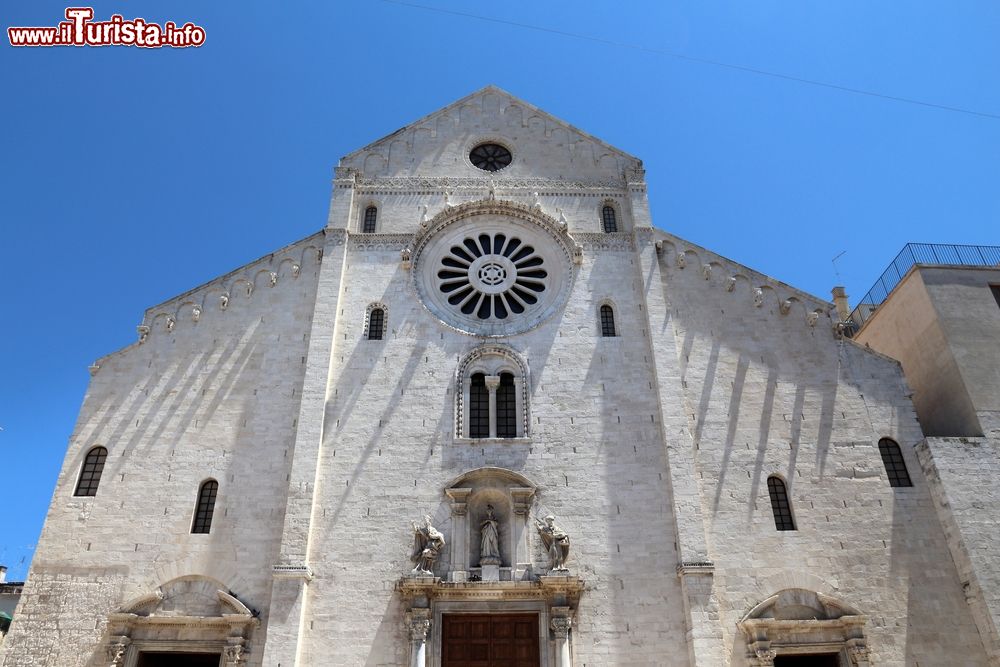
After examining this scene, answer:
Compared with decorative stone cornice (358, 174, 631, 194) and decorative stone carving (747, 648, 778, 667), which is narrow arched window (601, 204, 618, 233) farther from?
decorative stone carving (747, 648, 778, 667)

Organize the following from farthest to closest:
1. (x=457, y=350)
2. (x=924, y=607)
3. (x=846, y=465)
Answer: (x=457, y=350) < (x=846, y=465) < (x=924, y=607)

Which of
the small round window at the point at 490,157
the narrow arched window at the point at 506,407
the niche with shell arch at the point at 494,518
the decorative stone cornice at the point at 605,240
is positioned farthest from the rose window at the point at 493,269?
the niche with shell arch at the point at 494,518

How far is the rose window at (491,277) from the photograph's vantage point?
67.6 feet

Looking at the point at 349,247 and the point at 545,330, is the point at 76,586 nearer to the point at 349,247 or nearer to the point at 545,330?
the point at 349,247

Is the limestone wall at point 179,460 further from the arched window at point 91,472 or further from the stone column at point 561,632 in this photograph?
the stone column at point 561,632

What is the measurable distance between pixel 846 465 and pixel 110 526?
59.0 feet

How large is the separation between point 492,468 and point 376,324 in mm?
5428

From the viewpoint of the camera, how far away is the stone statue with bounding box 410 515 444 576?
1622 cm

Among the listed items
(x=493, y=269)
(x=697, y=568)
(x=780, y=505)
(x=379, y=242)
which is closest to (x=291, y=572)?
(x=697, y=568)

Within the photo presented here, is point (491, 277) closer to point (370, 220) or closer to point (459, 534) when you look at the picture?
point (370, 220)

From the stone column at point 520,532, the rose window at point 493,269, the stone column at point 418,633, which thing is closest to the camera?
the stone column at point 418,633

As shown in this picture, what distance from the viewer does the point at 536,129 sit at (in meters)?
23.4

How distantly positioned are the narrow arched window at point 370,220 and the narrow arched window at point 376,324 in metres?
2.78

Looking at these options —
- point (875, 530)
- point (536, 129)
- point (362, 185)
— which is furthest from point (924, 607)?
point (362, 185)
